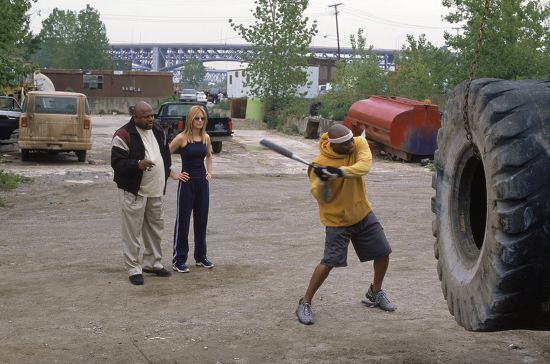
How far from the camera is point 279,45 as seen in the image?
46969 millimetres

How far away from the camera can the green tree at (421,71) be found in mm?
29234

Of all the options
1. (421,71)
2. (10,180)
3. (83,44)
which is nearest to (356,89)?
(421,71)

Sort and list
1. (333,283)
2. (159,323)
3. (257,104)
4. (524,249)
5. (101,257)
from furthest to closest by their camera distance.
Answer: (257,104)
(101,257)
(333,283)
(159,323)
(524,249)

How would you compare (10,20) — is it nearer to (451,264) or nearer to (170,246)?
(170,246)

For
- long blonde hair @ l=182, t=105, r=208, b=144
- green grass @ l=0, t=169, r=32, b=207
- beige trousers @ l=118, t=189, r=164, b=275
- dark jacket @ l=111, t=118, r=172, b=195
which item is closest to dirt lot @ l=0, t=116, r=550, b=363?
beige trousers @ l=118, t=189, r=164, b=275

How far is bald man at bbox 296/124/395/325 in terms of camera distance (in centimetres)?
707

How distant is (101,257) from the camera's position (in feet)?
33.7

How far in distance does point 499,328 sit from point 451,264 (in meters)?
0.90

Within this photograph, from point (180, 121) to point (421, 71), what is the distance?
1204cm

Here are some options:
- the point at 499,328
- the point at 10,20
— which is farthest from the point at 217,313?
the point at 10,20

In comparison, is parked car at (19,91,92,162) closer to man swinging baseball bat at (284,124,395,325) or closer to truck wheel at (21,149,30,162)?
truck wheel at (21,149,30,162)

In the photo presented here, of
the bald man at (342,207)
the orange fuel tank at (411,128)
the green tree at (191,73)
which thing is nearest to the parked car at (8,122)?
the orange fuel tank at (411,128)

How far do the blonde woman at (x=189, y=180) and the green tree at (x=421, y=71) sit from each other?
2075 cm

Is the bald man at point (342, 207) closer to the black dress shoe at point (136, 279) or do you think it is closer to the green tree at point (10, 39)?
the black dress shoe at point (136, 279)
